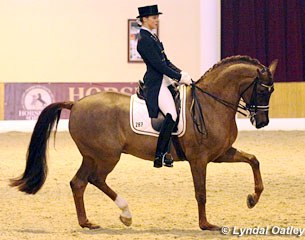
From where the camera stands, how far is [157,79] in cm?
515

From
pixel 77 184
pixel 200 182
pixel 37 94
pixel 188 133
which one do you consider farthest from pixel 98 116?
pixel 37 94

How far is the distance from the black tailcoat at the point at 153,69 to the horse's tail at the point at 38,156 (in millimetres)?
634

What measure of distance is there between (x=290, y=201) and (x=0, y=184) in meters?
2.86

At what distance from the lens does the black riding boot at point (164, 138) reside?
507cm

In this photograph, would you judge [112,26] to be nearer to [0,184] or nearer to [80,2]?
[80,2]

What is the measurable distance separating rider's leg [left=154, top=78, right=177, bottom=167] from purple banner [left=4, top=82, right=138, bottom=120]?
8.28 metres

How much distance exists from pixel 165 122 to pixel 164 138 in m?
0.11

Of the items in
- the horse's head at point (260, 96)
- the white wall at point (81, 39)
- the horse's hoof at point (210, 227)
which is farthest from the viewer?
the white wall at point (81, 39)

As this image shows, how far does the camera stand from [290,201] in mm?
6102

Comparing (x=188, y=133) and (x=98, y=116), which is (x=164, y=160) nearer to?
(x=188, y=133)

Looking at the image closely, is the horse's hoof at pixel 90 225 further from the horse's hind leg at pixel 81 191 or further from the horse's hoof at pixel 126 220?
Answer: the horse's hoof at pixel 126 220

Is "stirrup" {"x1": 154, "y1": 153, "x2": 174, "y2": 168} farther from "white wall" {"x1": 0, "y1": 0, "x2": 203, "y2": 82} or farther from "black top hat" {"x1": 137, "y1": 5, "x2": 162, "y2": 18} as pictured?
"white wall" {"x1": 0, "y1": 0, "x2": 203, "y2": 82}

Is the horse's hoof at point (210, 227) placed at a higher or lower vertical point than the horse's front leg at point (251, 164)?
lower

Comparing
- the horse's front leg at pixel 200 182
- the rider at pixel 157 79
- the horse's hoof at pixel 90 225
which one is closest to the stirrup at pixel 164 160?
the rider at pixel 157 79
